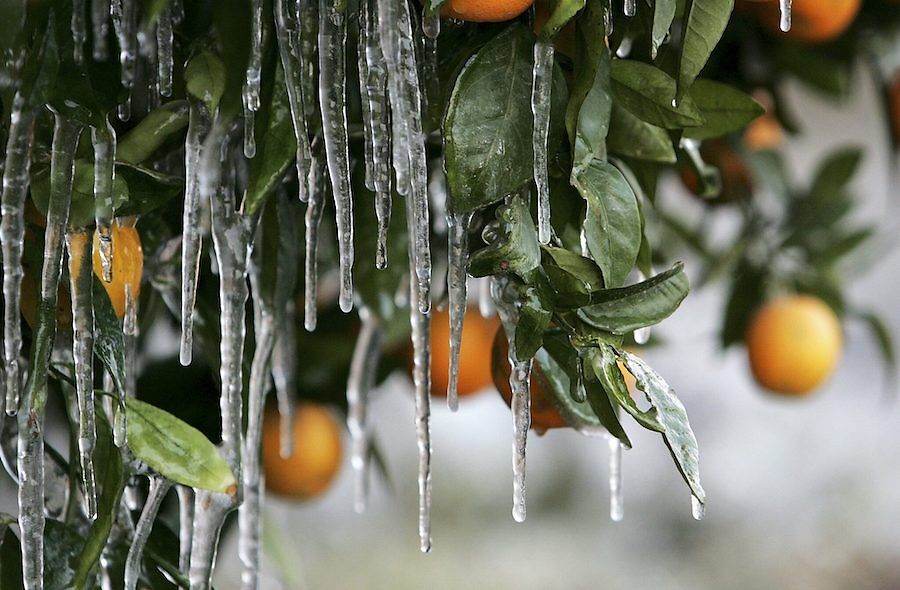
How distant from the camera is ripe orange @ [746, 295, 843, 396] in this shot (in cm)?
87

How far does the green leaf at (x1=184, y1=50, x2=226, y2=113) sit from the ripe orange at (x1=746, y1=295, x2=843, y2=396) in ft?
2.11

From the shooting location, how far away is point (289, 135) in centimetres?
38

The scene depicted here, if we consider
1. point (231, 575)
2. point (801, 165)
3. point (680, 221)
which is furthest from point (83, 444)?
point (801, 165)

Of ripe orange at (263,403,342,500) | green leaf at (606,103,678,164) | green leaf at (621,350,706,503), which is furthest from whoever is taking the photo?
ripe orange at (263,403,342,500)

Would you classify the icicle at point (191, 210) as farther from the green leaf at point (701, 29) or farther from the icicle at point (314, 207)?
the green leaf at point (701, 29)

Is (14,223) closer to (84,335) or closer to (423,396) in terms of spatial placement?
(84,335)

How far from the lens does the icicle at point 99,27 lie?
35 cm

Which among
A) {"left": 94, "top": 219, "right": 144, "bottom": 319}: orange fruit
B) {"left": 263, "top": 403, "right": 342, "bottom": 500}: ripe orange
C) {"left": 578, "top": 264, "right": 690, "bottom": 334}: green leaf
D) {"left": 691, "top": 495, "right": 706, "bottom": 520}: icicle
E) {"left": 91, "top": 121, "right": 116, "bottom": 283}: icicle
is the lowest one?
{"left": 263, "top": 403, "right": 342, "bottom": 500}: ripe orange

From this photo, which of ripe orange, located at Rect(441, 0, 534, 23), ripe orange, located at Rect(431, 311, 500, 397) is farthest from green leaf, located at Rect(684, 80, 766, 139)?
ripe orange, located at Rect(431, 311, 500, 397)

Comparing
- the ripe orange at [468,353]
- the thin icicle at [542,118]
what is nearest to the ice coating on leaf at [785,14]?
the thin icicle at [542,118]

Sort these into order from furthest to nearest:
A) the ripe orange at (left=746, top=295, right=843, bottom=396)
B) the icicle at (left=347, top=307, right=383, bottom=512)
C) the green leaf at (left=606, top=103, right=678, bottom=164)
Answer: the ripe orange at (left=746, top=295, right=843, bottom=396) < the icicle at (left=347, top=307, right=383, bottom=512) < the green leaf at (left=606, top=103, right=678, bottom=164)

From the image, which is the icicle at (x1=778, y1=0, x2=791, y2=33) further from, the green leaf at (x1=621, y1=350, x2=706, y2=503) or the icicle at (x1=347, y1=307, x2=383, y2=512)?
the icicle at (x1=347, y1=307, x2=383, y2=512)

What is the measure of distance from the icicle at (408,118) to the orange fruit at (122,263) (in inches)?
4.8

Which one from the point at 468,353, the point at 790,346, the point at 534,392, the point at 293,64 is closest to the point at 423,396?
the point at 534,392
